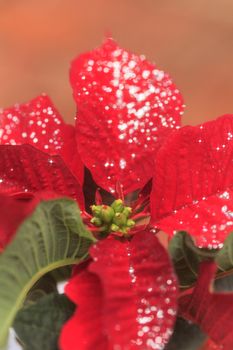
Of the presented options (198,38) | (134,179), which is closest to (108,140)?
(134,179)


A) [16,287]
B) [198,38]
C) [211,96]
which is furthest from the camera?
[198,38]

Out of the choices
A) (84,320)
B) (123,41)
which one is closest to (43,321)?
(84,320)

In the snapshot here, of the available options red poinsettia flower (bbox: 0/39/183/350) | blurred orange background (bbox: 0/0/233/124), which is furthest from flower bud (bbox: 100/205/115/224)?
blurred orange background (bbox: 0/0/233/124)

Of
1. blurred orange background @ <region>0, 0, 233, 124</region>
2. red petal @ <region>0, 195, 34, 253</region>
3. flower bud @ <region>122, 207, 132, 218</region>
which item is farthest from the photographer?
blurred orange background @ <region>0, 0, 233, 124</region>

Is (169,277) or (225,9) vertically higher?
(225,9)

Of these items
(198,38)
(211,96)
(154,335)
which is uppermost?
(198,38)

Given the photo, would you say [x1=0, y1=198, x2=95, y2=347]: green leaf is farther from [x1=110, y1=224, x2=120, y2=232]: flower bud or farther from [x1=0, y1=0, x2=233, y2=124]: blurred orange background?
[x1=0, y1=0, x2=233, y2=124]: blurred orange background

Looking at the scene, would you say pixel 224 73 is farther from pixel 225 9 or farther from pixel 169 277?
pixel 169 277

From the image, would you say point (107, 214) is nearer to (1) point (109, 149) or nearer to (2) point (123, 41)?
(1) point (109, 149)
